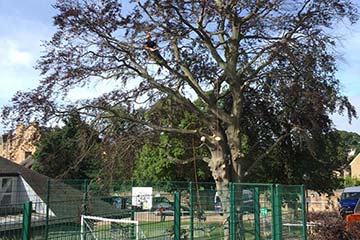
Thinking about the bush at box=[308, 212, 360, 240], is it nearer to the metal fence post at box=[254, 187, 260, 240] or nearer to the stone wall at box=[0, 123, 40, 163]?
the metal fence post at box=[254, 187, 260, 240]

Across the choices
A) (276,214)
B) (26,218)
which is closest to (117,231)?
(276,214)

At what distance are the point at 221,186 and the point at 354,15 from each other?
736 cm

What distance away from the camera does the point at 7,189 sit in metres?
26.5

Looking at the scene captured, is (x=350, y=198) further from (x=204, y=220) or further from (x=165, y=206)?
(x=204, y=220)

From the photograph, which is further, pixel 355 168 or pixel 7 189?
pixel 355 168

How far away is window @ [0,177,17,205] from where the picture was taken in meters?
25.8

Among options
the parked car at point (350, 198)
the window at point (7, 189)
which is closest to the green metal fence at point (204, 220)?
the window at point (7, 189)

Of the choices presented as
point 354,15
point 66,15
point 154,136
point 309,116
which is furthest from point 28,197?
point 354,15

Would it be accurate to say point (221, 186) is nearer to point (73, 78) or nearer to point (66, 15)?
point (73, 78)

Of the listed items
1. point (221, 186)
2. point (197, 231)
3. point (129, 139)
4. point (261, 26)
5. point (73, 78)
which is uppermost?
point (261, 26)

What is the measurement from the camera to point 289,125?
59.6 feet

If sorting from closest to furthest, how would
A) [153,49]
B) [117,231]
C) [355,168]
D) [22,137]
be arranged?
[117,231] < [22,137] < [153,49] < [355,168]

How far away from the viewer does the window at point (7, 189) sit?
25.8 meters

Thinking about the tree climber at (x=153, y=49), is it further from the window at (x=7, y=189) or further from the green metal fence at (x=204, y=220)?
the window at (x=7, y=189)
